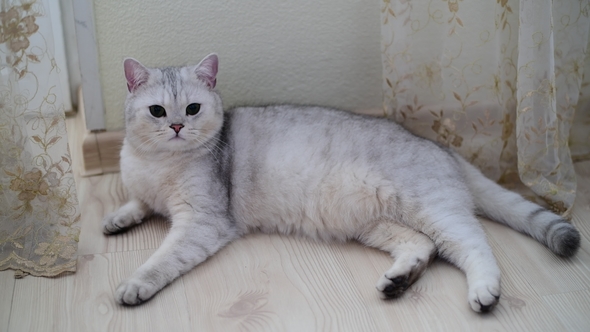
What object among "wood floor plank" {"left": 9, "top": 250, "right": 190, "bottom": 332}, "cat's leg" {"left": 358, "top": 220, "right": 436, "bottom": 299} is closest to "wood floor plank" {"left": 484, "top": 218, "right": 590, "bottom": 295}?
"cat's leg" {"left": 358, "top": 220, "right": 436, "bottom": 299}

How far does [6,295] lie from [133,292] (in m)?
0.43

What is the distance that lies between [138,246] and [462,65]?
1.38 meters

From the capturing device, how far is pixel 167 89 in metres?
2.12

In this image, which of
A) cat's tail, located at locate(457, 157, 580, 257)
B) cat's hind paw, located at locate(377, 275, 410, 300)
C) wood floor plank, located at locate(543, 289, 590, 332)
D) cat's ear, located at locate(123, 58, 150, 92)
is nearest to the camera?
wood floor plank, located at locate(543, 289, 590, 332)

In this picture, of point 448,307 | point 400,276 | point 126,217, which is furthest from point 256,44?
point 448,307

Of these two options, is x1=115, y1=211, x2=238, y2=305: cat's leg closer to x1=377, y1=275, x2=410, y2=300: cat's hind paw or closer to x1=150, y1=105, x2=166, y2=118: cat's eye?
x1=150, y1=105, x2=166, y2=118: cat's eye

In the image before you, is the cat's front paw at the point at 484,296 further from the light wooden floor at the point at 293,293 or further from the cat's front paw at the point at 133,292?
the cat's front paw at the point at 133,292

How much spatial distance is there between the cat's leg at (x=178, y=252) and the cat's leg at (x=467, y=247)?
70 cm

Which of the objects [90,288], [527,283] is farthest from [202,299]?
[527,283]

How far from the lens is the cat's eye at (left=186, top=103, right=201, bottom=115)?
2.15 metres

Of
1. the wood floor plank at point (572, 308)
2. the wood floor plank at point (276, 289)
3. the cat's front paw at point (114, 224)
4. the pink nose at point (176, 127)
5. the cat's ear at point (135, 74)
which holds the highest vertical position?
the cat's ear at point (135, 74)

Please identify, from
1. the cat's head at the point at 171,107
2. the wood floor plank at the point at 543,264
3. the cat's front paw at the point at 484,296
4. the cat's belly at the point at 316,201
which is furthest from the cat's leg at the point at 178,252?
the wood floor plank at the point at 543,264

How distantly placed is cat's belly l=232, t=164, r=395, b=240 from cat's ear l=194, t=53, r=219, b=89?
0.39m

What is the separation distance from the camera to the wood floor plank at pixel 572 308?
1788 mm
